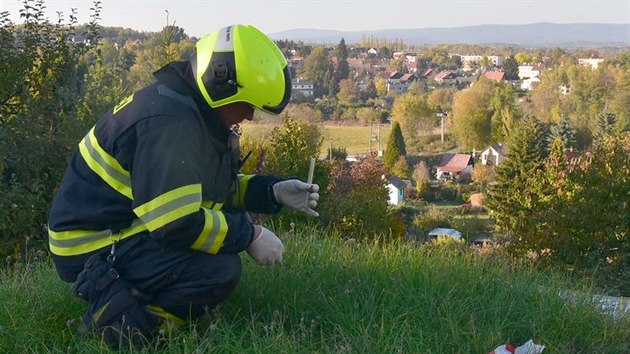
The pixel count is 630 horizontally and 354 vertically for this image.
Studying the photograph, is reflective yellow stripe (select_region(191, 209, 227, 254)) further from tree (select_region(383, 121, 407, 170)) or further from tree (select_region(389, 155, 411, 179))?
tree (select_region(383, 121, 407, 170))

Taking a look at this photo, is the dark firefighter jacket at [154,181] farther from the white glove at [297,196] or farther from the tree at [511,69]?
the tree at [511,69]

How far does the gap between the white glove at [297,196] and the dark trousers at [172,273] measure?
574mm

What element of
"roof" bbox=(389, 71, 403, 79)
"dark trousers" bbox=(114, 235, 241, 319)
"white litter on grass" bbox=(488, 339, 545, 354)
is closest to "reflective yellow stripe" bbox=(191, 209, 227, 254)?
"dark trousers" bbox=(114, 235, 241, 319)

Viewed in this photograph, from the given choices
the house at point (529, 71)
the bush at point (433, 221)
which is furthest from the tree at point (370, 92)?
the bush at point (433, 221)

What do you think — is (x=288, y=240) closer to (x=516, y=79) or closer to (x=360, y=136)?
(x=360, y=136)

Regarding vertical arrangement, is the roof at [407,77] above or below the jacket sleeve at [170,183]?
below

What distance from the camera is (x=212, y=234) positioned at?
296 centimetres

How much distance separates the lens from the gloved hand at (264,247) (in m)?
3.14

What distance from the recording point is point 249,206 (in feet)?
12.2

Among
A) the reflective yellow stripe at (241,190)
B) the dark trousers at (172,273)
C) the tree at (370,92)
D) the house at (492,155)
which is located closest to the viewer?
Answer: the dark trousers at (172,273)

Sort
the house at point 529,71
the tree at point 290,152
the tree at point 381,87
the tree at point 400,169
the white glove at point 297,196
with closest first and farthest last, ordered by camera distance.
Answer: the white glove at point 297,196, the tree at point 290,152, the tree at point 400,169, the tree at point 381,87, the house at point 529,71

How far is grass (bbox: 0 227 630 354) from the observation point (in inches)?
117

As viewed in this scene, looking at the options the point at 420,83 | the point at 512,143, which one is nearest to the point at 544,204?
the point at 512,143

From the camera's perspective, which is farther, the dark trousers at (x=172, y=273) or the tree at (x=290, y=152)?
the tree at (x=290, y=152)
